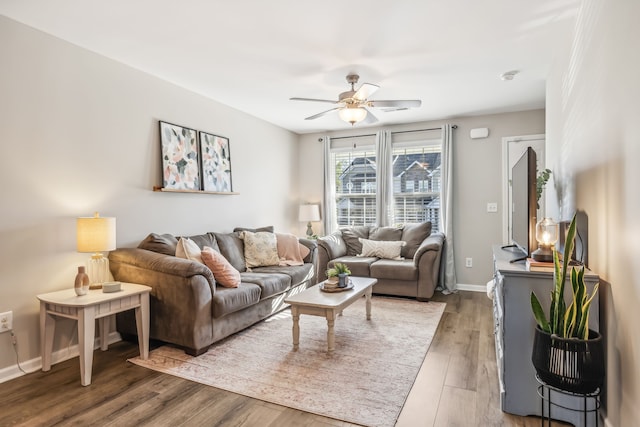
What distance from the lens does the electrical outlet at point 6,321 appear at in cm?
248

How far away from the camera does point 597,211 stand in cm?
200

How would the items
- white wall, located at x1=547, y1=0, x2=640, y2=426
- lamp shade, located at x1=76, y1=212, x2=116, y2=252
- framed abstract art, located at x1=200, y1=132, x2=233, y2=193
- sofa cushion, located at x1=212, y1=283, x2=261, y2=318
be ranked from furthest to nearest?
1. framed abstract art, located at x1=200, y1=132, x2=233, y2=193
2. sofa cushion, located at x1=212, y1=283, x2=261, y2=318
3. lamp shade, located at x1=76, y1=212, x2=116, y2=252
4. white wall, located at x1=547, y1=0, x2=640, y2=426

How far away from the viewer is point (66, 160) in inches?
113

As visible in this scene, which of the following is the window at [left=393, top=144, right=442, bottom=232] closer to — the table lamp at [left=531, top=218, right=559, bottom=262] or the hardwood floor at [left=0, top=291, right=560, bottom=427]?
the hardwood floor at [left=0, top=291, right=560, bottom=427]

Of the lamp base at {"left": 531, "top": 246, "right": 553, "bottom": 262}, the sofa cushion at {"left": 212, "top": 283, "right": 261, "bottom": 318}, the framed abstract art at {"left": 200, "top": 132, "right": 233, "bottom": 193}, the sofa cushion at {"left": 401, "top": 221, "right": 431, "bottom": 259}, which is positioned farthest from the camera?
the sofa cushion at {"left": 401, "top": 221, "right": 431, "bottom": 259}

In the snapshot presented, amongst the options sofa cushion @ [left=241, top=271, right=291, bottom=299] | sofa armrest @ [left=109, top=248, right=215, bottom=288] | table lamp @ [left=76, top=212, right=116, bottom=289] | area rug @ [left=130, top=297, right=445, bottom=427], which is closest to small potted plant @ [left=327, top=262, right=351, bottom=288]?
area rug @ [left=130, top=297, right=445, bottom=427]


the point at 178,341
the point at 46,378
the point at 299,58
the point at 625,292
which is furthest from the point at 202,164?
the point at 625,292

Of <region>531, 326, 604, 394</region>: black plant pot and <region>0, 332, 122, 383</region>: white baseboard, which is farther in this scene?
<region>0, 332, 122, 383</region>: white baseboard

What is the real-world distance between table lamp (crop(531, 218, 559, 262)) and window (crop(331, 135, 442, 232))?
10.5ft

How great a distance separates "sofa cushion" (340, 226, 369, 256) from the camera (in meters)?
5.44

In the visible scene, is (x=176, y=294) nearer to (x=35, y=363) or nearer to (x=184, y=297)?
(x=184, y=297)

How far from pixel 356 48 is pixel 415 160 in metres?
2.89

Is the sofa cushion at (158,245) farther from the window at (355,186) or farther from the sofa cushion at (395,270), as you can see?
the window at (355,186)

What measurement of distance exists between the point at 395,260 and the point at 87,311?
3609mm
